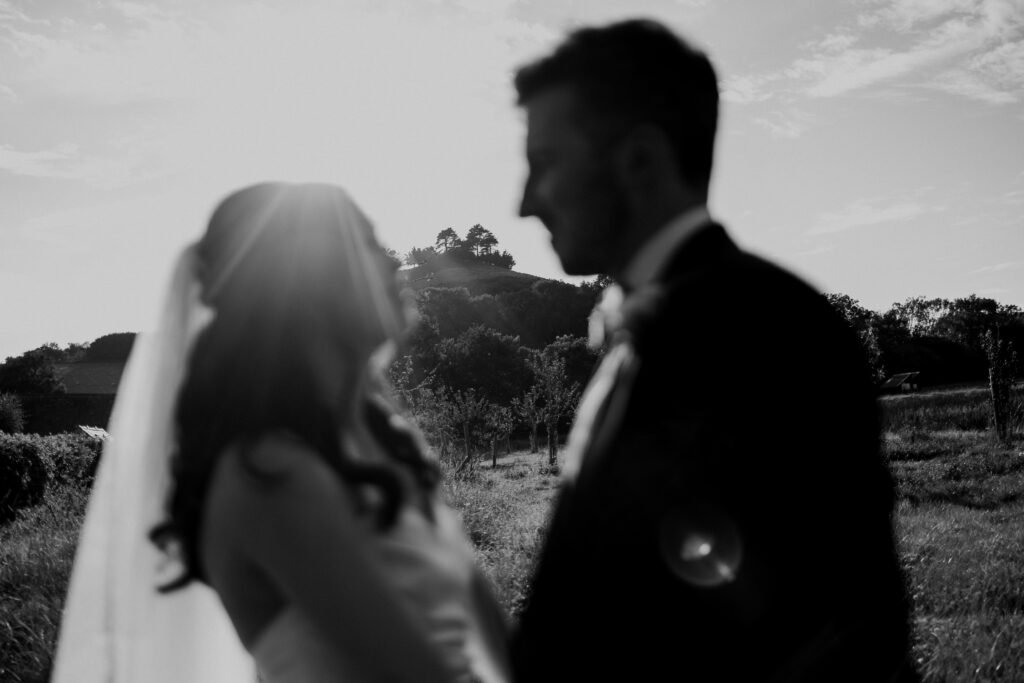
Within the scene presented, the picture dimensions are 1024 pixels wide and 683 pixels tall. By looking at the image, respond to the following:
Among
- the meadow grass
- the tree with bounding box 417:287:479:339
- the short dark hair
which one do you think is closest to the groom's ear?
the short dark hair

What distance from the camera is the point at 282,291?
5.50 feet

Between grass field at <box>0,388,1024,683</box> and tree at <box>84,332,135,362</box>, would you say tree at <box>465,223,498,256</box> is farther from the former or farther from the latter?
grass field at <box>0,388,1024,683</box>

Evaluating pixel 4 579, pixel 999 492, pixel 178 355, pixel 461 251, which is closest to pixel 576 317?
pixel 461 251

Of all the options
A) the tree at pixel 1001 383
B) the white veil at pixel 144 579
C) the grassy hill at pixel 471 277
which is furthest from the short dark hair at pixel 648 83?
the grassy hill at pixel 471 277

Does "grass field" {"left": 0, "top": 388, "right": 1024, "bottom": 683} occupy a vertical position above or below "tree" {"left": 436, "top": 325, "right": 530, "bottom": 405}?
below

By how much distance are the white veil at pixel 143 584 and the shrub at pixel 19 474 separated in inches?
580

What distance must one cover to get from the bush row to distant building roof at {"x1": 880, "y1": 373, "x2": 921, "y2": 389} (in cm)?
4931

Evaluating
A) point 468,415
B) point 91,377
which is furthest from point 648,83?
point 91,377

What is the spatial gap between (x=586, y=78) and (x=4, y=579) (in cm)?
756

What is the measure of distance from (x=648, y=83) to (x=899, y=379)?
191 feet

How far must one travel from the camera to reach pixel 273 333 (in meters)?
1.63

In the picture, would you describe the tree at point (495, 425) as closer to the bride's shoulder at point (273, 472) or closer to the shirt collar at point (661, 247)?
the shirt collar at point (661, 247)

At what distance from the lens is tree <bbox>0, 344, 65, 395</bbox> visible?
48.4m

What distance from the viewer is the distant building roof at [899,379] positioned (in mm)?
52719
